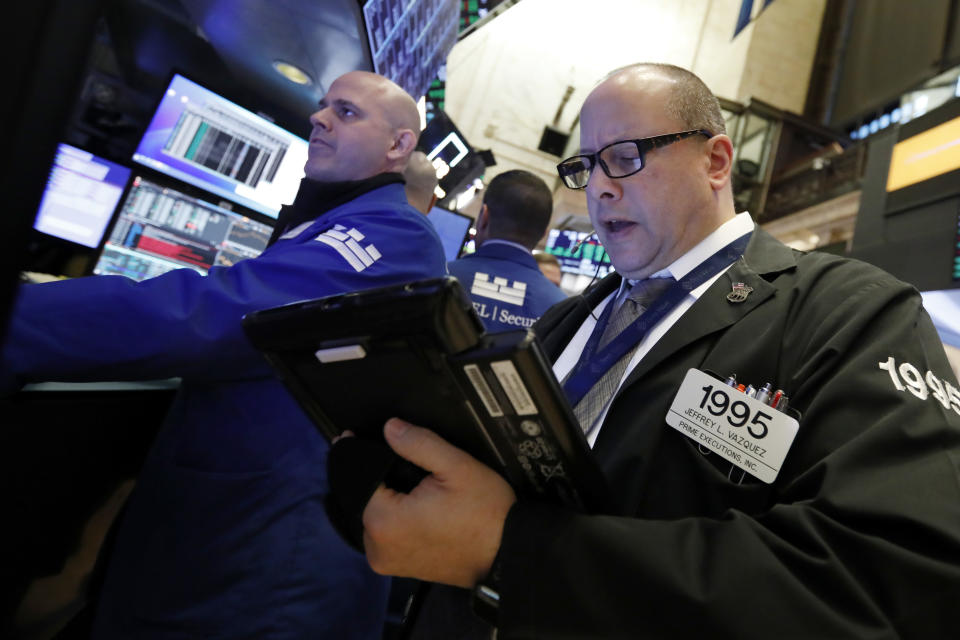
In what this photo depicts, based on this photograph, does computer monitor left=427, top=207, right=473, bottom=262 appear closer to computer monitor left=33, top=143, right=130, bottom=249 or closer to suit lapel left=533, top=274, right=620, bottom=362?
computer monitor left=33, top=143, right=130, bottom=249

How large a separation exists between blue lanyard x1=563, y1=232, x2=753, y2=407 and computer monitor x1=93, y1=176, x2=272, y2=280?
1.82 metres

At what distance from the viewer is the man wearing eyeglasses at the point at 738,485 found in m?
0.55

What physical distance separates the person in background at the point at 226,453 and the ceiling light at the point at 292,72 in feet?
5.57

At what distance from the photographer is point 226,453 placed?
1227 millimetres

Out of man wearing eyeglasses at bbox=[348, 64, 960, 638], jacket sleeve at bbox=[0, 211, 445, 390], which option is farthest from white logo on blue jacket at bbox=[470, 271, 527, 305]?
man wearing eyeglasses at bbox=[348, 64, 960, 638]

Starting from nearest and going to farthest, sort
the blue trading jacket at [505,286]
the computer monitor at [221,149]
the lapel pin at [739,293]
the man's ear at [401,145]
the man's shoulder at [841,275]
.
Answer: the man's shoulder at [841,275] → the lapel pin at [739,293] → the man's ear at [401,145] → the computer monitor at [221,149] → the blue trading jacket at [505,286]

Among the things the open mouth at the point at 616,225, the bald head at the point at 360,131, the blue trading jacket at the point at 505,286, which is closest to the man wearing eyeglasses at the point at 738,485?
the open mouth at the point at 616,225

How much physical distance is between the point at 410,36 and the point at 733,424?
100 inches

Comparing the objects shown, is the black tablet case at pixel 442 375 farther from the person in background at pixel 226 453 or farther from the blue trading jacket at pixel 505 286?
the blue trading jacket at pixel 505 286

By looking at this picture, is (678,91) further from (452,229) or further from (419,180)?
(452,229)

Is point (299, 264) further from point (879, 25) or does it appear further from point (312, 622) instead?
point (879, 25)

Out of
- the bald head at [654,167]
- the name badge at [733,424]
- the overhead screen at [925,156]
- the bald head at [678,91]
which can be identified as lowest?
the name badge at [733,424]

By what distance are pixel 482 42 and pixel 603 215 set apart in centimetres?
1122

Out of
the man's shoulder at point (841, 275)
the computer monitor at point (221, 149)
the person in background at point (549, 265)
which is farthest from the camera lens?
the person in background at point (549, 265)
